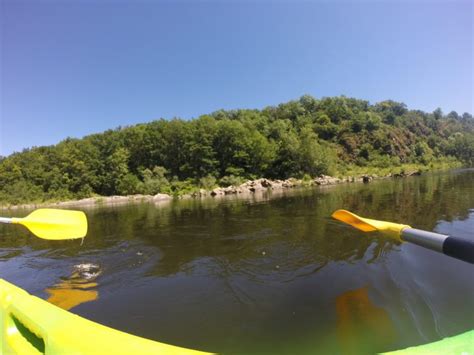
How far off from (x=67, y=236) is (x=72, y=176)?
47326mm

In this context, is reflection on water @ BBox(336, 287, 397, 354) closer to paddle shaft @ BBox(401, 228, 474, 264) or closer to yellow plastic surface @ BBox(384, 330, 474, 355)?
paddle shaft @ BBox(401, 228, 474, 264)

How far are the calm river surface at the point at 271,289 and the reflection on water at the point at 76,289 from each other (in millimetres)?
20

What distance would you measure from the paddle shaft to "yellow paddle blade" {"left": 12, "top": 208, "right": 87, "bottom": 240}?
4.27 metres

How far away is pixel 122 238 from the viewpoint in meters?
8.73

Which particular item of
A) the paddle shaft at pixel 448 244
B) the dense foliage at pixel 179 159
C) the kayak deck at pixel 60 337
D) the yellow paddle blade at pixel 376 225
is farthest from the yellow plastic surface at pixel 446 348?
the dense foliage at pixel 179 159

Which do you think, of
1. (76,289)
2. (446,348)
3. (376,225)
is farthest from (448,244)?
(76,289)

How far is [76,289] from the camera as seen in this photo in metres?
4.46

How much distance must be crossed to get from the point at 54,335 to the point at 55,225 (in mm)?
2875

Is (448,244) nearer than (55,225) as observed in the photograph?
Yes

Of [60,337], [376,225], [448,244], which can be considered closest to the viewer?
[60,337]

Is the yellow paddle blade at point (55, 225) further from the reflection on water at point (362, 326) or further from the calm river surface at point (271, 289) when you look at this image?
the reflection on water at point (362, 326)

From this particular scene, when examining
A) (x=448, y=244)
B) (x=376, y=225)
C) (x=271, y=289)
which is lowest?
(x=271, y=289)

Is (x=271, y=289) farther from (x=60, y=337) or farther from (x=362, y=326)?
(x=60, y=337)

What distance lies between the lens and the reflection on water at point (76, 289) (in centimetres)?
399
